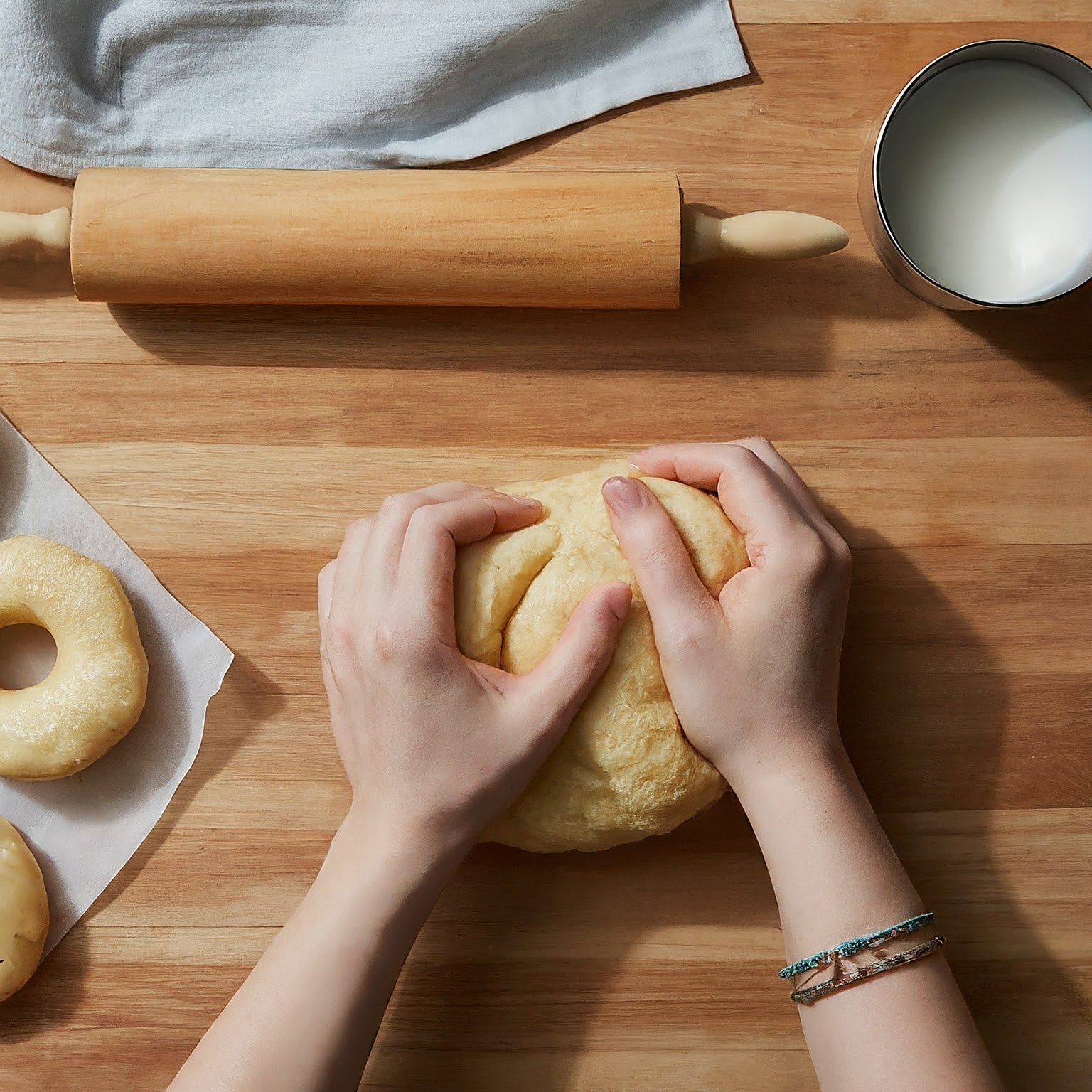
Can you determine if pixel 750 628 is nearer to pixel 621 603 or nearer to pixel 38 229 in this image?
pixel 621 603

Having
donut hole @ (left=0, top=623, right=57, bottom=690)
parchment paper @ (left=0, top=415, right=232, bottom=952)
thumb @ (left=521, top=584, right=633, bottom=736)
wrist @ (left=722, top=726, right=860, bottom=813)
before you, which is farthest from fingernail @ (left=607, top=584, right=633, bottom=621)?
donut hole @ (left=0, top=623, right=57, bottom=690)

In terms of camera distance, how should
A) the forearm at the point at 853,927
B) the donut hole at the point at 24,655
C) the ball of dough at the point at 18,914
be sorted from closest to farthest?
1. the forearm at the point at 853,927
2. the ball of dough at the point at 18,914
3. the donut hole at the point at 24,655

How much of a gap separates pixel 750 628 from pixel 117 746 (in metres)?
0.74

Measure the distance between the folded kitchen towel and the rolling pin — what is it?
0.31 ft

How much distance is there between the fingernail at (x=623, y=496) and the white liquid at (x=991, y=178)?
42 centimetres

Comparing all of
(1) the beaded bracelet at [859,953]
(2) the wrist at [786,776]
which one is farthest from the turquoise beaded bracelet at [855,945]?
(2) the wrist at [786,776]

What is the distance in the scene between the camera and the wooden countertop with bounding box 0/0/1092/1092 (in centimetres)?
115

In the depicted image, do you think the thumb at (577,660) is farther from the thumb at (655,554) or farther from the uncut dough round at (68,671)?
the uncut dough round at (68,671)

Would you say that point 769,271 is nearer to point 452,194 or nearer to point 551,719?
point 452,194

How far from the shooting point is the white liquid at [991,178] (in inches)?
43.4

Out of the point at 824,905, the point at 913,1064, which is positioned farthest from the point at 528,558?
the point at 913,1064

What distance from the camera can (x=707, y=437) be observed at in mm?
1199

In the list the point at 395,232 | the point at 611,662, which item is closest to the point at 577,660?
the point at 611,662

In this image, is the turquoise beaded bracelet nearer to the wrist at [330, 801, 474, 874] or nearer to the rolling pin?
the wrist at [330, 801, 474, 874]
